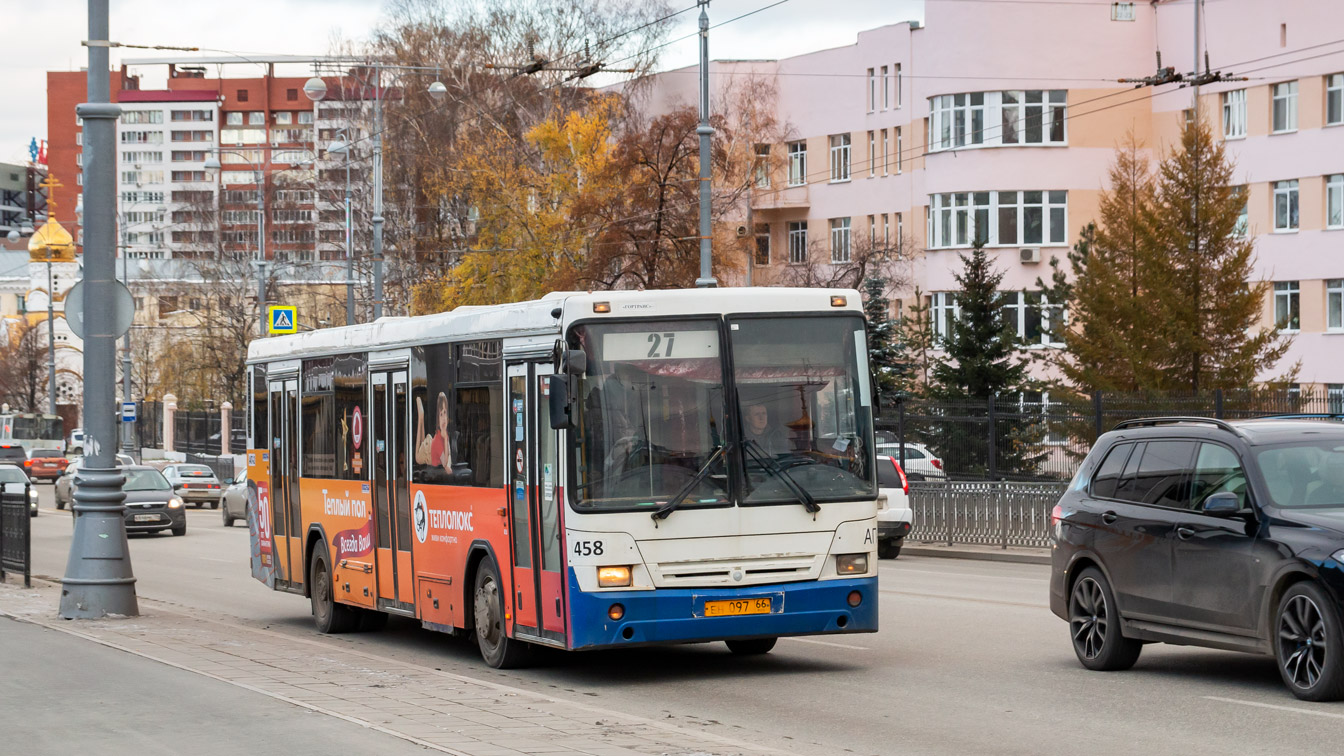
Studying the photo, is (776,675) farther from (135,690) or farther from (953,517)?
(953,517)

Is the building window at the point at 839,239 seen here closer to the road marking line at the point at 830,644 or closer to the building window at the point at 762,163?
the building window at the point at 762,163

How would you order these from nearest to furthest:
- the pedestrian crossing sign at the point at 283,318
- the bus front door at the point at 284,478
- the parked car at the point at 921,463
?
the bus front door at the point at 284,478
the parked car at the point at 921,463
the pedestrian crossing sign at the point at 283,318

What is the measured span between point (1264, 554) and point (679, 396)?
391 cm

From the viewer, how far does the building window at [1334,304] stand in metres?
55.0

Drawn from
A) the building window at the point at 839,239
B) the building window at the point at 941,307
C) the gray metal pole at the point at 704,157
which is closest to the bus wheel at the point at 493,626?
the gray metal pole at the point at 704,157

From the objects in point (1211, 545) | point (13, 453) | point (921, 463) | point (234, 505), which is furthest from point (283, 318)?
point (13, 453)

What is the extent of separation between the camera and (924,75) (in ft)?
204

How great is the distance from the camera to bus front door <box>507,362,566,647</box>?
41.2 feet

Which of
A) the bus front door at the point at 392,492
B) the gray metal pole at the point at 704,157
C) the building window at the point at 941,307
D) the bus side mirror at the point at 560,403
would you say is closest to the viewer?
the bus side mirror at the point at 560,403

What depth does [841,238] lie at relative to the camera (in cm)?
6938

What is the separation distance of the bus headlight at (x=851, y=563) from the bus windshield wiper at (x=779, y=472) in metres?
0.41

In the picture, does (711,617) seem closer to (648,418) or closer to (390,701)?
(648,418)

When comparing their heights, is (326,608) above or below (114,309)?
below

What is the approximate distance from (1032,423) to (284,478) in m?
14.4
